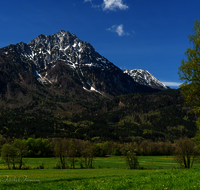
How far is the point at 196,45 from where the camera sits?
21.4 m

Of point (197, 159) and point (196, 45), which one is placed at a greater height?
point (196, 45)

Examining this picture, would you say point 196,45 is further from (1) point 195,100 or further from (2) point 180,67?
(1) point 195,100

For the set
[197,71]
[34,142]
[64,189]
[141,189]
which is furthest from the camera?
[34,142]

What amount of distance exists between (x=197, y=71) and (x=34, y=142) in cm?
15619

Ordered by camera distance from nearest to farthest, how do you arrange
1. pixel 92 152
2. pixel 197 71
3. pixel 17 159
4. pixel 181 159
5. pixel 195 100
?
pixel 197 71
pixel 195 100
pixel 181 159
pixel 17 159
pixel 92 152

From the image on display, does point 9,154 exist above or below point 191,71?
below

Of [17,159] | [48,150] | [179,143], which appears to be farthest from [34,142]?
[179,143]

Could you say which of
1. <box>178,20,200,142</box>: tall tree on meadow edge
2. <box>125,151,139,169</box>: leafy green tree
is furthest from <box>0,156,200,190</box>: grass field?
<box>125,151,139,169</box>: leafy green tree

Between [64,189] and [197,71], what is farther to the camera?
[197,71]

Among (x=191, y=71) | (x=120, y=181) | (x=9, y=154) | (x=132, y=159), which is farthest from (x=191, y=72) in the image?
(x=9, y=154)

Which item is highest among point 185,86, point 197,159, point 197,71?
point 197,71

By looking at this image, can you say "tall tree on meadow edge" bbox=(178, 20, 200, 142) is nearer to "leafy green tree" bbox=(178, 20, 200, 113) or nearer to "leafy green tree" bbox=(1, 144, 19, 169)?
"leafy green tree" bbox=(178, 20, 200, 113)

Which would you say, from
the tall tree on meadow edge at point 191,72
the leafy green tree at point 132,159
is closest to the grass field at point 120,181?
the tall tree on meadow edge at point 191,72

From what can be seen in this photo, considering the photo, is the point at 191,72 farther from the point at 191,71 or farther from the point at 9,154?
the point at 9,154
